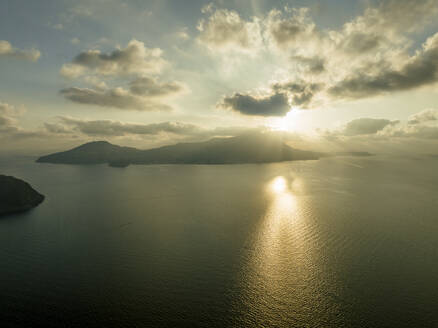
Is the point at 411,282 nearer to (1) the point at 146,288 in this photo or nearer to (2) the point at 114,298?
(1) the point at 146,288

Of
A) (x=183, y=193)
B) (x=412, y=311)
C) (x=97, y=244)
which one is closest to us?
(x=412, y=311)

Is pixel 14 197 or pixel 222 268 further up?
pixel 14 197

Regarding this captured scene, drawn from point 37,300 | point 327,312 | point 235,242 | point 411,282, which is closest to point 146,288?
point 37,300

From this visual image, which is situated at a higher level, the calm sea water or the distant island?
the distant island

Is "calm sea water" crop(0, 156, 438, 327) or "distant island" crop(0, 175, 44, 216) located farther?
"distant island" crop(0, 175, 44, 216)

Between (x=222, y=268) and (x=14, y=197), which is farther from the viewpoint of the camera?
(x=14, y=197)
